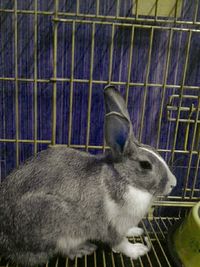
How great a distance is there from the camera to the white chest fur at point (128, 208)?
115cm

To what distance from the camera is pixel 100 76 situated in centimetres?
145

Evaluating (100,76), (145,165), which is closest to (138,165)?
(145,165)

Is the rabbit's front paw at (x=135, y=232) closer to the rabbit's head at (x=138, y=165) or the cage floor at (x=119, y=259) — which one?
the cage floor at (x=119, y=259)

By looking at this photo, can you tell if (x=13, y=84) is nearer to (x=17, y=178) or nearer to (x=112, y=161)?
(x=17, y=178)

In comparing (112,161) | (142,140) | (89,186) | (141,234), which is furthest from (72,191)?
(142,140)

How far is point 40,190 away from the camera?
3.66 ft

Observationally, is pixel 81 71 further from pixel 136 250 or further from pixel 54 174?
pixel 136 250

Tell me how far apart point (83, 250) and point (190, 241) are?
383mm

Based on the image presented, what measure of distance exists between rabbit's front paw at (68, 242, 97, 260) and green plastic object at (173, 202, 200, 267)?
11.9 inches

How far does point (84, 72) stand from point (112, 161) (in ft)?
1.50

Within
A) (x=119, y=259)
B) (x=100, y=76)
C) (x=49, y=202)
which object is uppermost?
(x=100, y=76)

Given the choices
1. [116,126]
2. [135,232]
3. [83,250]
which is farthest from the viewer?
[135,232]

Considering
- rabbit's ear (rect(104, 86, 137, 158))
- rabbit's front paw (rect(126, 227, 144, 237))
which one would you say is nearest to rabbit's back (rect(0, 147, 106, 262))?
rabbit's ear (rect(104, 86, 137, 158))

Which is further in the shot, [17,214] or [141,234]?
[141,234]
